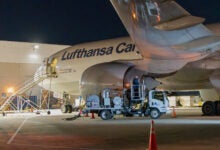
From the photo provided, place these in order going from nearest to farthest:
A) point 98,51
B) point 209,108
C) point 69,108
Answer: point 209,108
point 98,51
point 69,108

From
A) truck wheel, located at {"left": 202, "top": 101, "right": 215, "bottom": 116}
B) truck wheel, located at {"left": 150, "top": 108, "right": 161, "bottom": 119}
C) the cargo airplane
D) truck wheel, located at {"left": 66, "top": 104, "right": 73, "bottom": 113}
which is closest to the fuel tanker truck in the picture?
truck wheel, located at {"left": 150, "top": 108, "right": 161, "bottom": 119}

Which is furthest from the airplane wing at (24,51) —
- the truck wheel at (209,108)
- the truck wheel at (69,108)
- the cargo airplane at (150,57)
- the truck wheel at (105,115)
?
the truck wheel at (209,108)

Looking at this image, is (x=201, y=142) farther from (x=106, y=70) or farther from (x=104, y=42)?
(x=104, y=42)

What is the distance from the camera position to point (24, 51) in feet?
176

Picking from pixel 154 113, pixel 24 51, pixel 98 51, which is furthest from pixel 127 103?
pixel 24 51

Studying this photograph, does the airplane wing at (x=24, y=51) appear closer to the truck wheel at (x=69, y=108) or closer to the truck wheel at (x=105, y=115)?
the truck wheel at (x=69, y=108)

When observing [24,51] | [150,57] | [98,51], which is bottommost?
[150,57]

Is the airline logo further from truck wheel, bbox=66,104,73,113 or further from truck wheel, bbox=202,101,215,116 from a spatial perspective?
truck wheel, bbox=202,101,215,116

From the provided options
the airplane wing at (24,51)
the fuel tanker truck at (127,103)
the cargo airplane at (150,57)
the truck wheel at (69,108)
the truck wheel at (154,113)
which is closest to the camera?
the cargo airplane at (150,57)

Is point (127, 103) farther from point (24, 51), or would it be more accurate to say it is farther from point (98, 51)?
point (24, 51)

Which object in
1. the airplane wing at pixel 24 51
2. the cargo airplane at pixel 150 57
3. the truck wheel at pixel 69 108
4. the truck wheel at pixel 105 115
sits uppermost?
the airplane wing at pixel 24 51

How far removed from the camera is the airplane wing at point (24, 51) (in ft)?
169

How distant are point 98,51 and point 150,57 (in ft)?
29.2

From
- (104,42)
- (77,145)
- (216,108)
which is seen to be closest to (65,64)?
(104,42)
